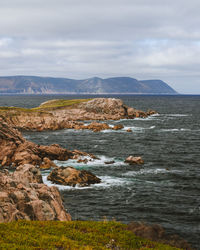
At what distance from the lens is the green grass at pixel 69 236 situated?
52.5ft

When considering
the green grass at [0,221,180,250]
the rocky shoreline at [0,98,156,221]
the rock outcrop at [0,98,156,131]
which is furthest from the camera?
the rock outcrop at [0,98,156,131]

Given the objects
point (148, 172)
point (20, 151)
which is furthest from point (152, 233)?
point (20, 151)

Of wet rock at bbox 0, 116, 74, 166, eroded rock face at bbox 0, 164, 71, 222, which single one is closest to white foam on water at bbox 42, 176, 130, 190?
wet rock at bbox 0, 116, 74, 166

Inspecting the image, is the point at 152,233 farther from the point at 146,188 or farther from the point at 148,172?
the point at 148,172

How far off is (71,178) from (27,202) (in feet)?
59.8

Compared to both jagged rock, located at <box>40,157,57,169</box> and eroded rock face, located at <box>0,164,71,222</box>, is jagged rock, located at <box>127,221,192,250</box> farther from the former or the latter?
jagged rock, located at <box>40,157,57,169</box>

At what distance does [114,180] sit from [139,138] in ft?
136

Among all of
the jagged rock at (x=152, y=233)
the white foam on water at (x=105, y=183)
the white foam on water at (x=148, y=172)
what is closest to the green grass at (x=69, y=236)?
the jagged rock at (x=152, y=233)

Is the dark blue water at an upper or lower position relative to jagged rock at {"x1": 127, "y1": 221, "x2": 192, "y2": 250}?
lower

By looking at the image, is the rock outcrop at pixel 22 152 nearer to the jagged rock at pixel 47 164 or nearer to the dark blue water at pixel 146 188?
the jagged rock at pixel 47 164

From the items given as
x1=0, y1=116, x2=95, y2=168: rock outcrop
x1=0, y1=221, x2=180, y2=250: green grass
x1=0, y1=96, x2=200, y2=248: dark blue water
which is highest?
x1=0, y1=221, x2=180, y2=250: green grass

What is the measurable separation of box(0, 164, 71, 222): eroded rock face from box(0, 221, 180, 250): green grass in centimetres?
328

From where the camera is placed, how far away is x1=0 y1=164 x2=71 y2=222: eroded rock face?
2280cm

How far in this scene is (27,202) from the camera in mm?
24844
